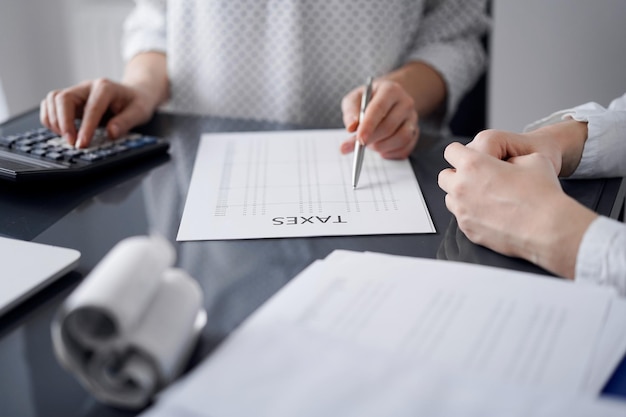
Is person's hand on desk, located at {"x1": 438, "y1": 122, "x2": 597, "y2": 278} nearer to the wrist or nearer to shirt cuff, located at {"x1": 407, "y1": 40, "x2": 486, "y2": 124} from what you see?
the wrist

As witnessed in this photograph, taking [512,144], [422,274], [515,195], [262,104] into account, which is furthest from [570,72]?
[422,274]

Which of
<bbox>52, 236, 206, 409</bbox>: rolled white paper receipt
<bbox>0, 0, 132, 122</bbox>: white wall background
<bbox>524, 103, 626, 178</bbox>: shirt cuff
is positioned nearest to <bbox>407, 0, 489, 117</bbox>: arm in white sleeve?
<bbox>524, 103, 626, 178</bbox>: shirt cuff

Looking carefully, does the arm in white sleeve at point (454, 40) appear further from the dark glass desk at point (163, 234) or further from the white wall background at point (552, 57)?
the white wall background at point (552, 57)

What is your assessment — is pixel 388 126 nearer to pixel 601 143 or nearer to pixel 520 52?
pixel 601 143

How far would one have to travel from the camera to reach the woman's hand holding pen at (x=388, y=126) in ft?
2.56

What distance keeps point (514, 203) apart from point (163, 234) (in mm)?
311

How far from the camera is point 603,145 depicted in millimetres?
706

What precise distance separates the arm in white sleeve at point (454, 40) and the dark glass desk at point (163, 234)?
12.1 inches

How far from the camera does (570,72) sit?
162 cm

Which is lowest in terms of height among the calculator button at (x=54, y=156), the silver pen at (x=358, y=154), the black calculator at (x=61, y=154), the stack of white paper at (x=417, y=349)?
the black calculator at (x=61, y=154)

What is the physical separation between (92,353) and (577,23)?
4.88 ft

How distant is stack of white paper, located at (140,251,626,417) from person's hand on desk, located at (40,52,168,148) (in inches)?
17.7

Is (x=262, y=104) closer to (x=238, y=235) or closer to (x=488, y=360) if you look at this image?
(x=238, y=235)

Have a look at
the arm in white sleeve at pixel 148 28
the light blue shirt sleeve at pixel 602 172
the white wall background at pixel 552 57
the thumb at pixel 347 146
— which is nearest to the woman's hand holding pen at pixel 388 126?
the thumb at pixel 347 146
